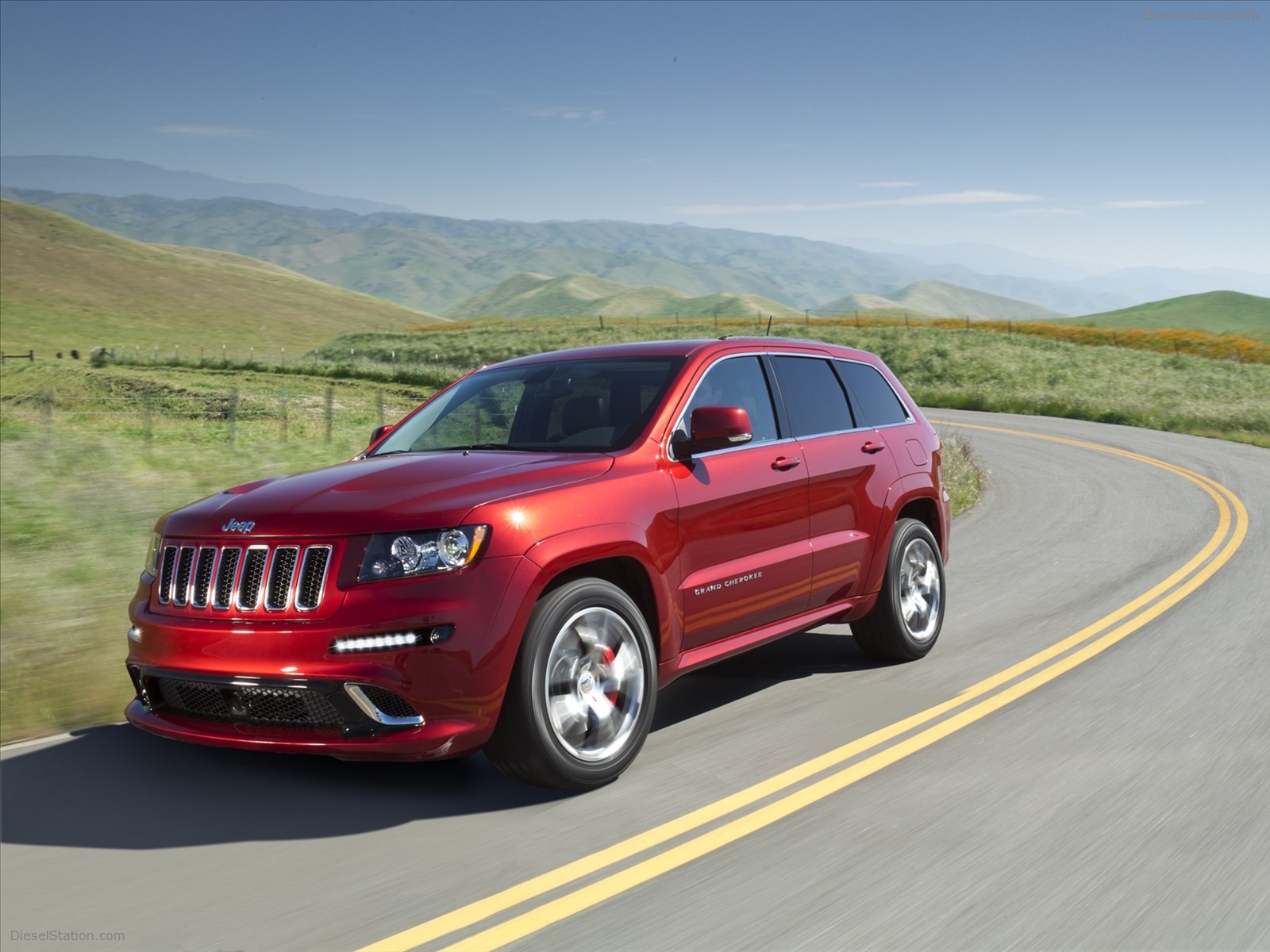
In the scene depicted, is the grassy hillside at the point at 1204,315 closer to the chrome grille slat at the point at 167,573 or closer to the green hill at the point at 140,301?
the green hill at the point at 140,301

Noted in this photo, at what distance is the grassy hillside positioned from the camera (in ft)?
433

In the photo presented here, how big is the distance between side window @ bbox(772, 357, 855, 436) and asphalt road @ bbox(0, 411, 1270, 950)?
1.42 m

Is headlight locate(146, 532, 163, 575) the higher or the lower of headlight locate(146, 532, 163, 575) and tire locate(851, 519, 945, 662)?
the higher

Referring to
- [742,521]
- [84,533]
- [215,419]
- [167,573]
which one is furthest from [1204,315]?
[167,573]

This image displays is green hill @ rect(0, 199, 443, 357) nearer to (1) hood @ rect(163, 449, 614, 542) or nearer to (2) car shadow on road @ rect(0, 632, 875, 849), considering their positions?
(2) car shadow on road @ rect(0, 632, 875, 849)

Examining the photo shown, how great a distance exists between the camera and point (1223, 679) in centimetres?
655

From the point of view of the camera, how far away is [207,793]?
4.71m

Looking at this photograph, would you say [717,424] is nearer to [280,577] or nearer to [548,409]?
[548,409]

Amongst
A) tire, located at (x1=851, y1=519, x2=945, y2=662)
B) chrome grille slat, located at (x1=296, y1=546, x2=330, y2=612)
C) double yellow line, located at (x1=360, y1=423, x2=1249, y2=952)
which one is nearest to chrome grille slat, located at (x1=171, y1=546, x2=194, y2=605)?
chrome grille slat, located at (x1=296, y1=546, x2=330, y2=612)

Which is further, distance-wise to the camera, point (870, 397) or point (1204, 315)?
point (1204, 315)

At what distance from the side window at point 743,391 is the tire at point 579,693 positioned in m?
1.31

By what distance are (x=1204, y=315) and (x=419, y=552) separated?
152 metres

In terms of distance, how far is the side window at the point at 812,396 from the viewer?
6.39 m

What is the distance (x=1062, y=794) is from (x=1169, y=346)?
6679 centimetres
